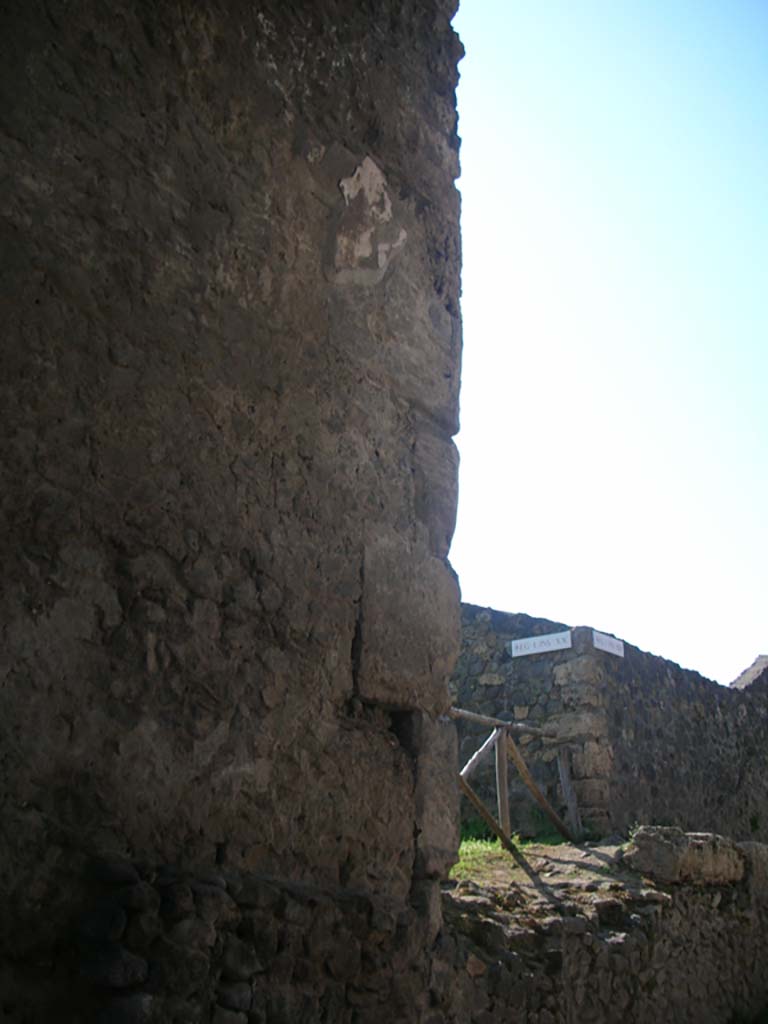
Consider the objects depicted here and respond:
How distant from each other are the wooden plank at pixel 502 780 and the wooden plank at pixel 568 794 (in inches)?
39.4

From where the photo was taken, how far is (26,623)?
5.49 feet

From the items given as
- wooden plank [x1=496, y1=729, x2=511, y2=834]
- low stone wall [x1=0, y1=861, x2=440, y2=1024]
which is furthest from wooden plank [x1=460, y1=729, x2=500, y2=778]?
low stone wall [x1=0, y1=861, x2=440, y2=1024]

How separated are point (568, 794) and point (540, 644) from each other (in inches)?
50.7

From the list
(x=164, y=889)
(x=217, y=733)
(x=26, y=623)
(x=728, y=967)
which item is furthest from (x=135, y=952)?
(x=728, y=967)

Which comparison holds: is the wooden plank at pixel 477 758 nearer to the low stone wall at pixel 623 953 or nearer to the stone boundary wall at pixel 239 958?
the low stone wall at pixel 623 953

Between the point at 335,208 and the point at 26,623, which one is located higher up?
the point at 335,208

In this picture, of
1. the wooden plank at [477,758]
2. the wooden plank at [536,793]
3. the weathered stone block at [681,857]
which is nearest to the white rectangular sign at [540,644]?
the wooden plank at [536,793]

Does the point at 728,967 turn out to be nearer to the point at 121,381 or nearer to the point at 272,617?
the point at 272,617

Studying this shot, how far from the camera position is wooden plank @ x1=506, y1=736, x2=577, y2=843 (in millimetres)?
6719

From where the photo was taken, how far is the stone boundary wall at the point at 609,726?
25.0 feet

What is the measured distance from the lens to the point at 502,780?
651 cm

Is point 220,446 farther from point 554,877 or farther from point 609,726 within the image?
point 609,726

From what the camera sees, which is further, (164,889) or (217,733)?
(217,733)

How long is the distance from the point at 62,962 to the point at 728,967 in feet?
19.1
